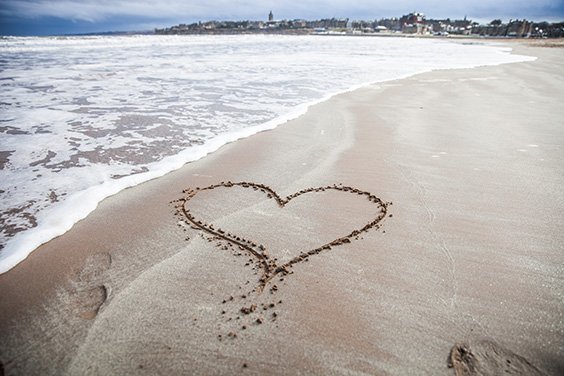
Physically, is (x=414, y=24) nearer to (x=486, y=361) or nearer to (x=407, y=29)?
(x=407, y=29)

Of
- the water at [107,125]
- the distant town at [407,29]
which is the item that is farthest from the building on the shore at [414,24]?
the water at [107,125]

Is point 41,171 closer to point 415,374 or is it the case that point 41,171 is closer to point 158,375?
point 158,375

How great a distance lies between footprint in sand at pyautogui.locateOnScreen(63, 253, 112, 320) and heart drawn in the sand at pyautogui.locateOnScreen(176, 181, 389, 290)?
734mm

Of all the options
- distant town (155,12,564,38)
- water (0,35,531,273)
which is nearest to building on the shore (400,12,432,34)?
distant town (155,12,564,38)

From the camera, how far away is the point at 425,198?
9.91 feet

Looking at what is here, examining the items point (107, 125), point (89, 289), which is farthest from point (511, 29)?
point (89, 289)

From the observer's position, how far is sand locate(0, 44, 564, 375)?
1.57 m

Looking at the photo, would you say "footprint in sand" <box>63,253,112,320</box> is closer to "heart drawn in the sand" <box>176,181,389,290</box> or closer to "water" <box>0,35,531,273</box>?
"water" <box>0,35,531,273</box>

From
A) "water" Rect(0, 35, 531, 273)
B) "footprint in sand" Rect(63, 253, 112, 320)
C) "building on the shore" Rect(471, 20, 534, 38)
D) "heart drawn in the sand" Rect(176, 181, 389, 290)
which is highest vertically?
"building on the shore" Rect(471, 20, 534, 38)

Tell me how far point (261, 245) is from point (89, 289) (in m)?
1.16

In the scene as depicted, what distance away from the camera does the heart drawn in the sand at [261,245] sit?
217 cm

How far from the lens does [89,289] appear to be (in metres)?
1.96

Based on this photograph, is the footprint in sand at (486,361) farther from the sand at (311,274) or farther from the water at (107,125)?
the water at (107,125)

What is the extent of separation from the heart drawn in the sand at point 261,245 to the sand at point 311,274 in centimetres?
2
